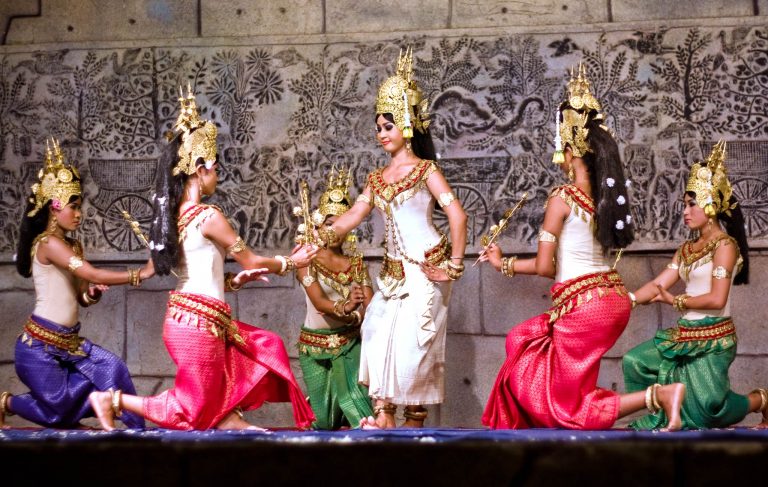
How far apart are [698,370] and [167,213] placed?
2.54 m

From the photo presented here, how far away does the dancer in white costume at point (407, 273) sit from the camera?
17.8ft

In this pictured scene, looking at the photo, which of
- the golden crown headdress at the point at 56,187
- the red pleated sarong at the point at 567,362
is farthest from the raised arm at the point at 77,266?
the red pleated sarong at the point at 567,362

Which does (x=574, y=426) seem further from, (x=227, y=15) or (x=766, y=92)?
(x=227, y=15)

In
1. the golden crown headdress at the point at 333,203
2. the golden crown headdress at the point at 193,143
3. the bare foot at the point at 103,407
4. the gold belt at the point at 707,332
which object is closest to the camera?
the bare foot at the point at 103,407

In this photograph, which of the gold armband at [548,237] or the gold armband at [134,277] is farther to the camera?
the gold armband at [134,277]

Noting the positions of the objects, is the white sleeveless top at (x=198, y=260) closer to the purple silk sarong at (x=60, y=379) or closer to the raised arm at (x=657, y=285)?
the purple silk sarong at (x=60, y=379)

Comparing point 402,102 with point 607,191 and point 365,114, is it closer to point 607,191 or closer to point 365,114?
point 607,191

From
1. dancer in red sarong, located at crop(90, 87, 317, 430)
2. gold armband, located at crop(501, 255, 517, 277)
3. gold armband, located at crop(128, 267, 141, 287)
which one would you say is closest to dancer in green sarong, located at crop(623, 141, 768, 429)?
gold armband, located at crop(501, 255, 517, 277)

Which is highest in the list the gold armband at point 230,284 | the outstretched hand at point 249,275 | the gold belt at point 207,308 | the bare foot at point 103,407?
the outstretched hand at point 249,275

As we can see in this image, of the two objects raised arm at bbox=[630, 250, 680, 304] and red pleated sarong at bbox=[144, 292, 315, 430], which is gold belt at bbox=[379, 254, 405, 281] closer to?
red pleated sarong at bbox=[144, 292, 315, 430]

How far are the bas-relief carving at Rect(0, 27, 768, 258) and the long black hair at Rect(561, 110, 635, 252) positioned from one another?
1361 mm

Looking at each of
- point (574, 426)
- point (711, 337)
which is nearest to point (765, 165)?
point (711, 337)

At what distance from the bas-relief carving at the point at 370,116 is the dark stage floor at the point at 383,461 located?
4.45m

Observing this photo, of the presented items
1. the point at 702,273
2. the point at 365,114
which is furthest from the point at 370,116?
the point at 702,273
